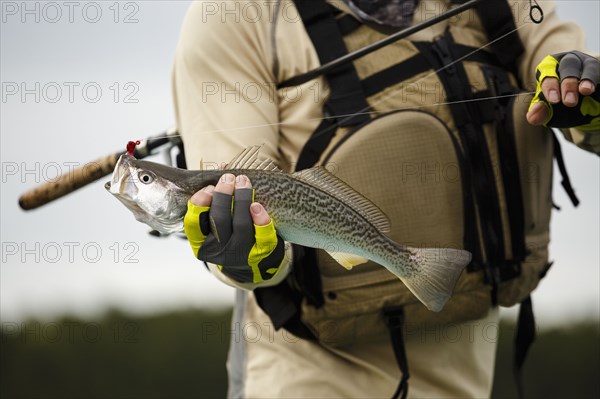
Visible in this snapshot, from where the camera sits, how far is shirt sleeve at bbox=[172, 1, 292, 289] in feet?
15.4

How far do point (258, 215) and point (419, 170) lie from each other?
120 centimetres

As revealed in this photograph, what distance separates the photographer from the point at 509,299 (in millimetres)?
4984

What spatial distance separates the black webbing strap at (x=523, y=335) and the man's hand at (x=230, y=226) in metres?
1.88

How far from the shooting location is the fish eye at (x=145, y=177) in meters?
3.57

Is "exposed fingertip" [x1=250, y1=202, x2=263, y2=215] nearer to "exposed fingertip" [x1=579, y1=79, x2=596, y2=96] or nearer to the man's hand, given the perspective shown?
the man's hand

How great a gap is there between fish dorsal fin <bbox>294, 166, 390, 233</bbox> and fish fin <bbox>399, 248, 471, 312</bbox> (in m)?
0.19

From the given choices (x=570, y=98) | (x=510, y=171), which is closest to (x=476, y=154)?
(x=510, y=171)

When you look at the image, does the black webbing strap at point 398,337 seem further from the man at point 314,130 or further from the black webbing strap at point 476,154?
the black webbing strap at point 476,154

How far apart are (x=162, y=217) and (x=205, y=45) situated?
1407 mm

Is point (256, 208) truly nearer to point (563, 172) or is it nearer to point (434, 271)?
point (434, 271)

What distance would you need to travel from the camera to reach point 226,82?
4777 mm

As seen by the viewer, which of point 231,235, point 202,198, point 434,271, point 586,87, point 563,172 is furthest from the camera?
point 563,172

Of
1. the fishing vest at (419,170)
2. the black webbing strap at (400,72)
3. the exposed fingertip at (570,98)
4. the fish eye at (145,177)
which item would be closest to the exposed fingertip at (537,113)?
the exposed fingertip at (570,98)

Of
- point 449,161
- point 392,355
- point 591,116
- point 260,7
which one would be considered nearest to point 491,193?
point 449,161
